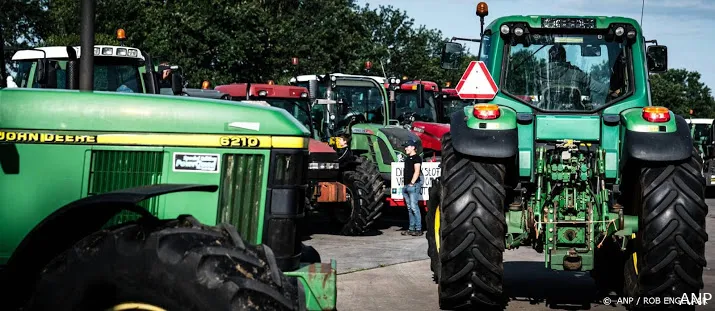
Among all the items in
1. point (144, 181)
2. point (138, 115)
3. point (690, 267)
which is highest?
point (138, 115)

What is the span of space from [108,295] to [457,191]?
4.71 metres

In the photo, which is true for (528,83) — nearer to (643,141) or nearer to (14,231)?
(643,141)

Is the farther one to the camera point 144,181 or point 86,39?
point 86,39

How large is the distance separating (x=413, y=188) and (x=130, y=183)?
493 inches

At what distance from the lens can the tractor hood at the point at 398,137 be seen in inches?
748

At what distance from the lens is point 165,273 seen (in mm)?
4551

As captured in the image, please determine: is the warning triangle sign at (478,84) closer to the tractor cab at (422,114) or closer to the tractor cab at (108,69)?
the tractor cab at (108,69)

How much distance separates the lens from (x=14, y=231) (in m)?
5.58

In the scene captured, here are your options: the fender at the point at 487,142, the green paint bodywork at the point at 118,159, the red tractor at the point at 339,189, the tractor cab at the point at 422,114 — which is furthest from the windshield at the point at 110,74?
the green paint bodywork at the point at 118,159

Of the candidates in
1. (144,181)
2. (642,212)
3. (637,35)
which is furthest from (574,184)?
(144,181)

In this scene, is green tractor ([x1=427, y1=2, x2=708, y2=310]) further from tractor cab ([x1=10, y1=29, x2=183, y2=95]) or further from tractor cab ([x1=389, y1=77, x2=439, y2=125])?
tractor cab ([x1=389, y1=77, x2=439, y2=125])

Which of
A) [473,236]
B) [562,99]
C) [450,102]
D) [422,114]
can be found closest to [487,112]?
[473,236]

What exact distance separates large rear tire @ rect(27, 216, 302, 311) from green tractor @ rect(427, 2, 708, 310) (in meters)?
4.33

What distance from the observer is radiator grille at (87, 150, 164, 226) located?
5.62 metres
